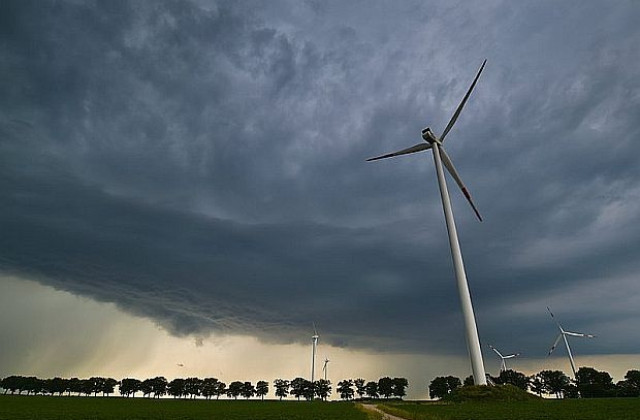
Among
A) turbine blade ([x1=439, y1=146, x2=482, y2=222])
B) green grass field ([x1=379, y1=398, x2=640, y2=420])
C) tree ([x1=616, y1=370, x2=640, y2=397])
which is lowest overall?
green grass field ([x1=379, y1=398, x2=640, y2=420])

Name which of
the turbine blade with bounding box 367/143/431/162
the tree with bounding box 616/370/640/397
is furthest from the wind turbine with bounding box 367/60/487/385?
the tree with bounding box 616/370/640/397

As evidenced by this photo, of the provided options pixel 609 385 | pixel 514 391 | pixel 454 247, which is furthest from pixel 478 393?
pixel 609 385

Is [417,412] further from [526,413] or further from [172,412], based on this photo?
[172,412]

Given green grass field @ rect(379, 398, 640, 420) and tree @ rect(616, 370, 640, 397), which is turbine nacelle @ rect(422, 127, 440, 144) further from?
tree @ rect(616, 370, 640, 397)

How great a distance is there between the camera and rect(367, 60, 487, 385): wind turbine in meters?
78.6

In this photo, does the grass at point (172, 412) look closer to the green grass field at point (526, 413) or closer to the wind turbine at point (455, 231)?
the green grass field at point (526, 413)

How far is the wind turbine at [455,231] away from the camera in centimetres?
7856

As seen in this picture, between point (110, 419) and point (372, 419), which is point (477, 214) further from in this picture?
point (110, 419)

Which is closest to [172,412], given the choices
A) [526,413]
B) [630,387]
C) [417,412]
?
[417,412]

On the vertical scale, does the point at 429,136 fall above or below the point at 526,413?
above

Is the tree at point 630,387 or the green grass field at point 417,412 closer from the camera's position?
the green grass field at point 417,412

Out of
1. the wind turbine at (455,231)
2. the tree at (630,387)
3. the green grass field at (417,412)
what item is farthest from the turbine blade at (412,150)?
the tree at (630,387)

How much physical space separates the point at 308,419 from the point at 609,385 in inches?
8061

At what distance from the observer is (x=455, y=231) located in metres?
86.9
